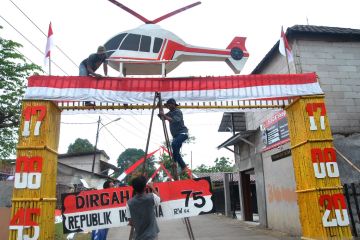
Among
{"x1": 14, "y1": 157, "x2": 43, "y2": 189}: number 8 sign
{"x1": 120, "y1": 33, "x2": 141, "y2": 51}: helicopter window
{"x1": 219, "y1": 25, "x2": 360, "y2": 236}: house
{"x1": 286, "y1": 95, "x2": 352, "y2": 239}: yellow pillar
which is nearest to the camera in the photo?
{"x1": 14, "y1": 157, "x2": 43, "y2": 189}: number 8 sign

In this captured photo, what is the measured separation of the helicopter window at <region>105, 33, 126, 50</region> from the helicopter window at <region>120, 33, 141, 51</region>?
11 centimetres

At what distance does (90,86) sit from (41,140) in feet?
5.28

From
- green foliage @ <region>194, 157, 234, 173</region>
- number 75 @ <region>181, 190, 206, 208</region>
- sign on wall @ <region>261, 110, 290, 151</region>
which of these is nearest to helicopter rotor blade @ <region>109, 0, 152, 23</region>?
number 75 @ <region>181, 190, 206, 208</region>

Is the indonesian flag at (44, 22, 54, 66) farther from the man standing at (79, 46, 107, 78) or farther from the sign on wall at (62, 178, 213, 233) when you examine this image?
the sign on wall at (62, 178, 213, 233)

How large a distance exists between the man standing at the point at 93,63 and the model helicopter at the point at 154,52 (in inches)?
13.2

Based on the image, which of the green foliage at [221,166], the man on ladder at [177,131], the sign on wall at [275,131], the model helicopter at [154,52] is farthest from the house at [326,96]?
the green foliage at [221,166]

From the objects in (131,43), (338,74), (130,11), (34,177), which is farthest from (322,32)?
(34,177)

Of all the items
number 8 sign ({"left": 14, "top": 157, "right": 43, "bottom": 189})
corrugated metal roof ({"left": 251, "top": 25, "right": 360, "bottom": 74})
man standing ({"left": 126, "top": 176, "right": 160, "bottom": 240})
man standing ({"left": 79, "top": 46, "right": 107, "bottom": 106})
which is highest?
corrugated metal roof ({"left": 251, "top": 25, "right": 360, "bottom": 74})

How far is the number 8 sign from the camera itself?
6.97 metres

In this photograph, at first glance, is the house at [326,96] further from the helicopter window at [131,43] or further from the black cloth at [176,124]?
the helicopter window at [131,43]

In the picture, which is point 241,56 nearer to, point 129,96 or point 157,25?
point 157,25

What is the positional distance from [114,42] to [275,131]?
7593mm

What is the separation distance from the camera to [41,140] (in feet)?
23.8

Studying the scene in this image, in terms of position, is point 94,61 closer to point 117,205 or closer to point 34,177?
point 34,177
